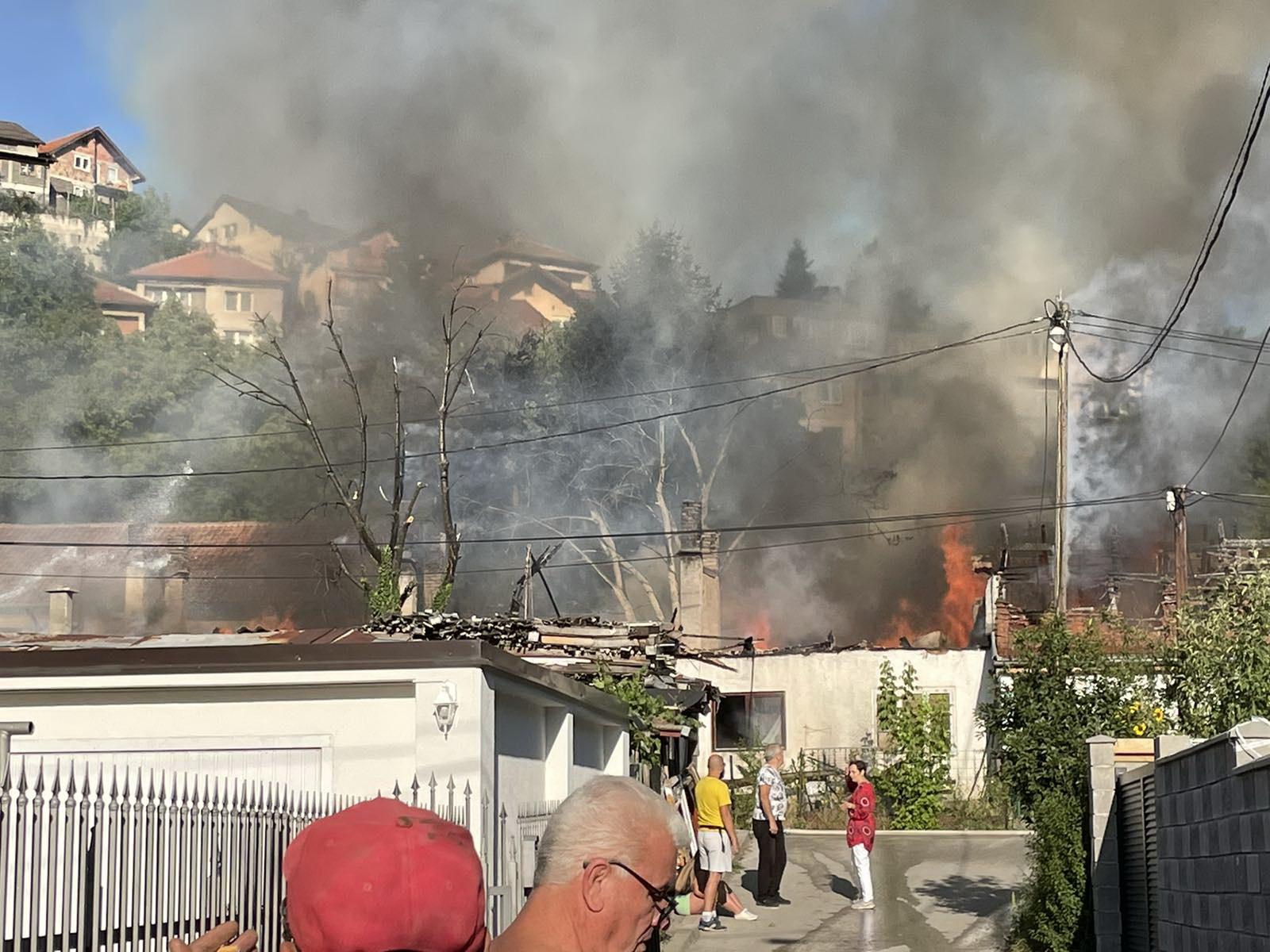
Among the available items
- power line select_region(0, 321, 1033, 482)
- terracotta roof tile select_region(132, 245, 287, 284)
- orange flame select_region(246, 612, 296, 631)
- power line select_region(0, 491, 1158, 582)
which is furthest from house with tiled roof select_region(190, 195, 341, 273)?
orange flame select_region(246, 612, 296, 631)

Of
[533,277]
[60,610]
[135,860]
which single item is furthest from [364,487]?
[135,860]

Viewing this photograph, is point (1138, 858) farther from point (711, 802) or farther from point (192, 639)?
point (192, 639)

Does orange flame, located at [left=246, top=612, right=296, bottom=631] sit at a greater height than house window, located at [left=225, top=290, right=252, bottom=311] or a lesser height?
lesser

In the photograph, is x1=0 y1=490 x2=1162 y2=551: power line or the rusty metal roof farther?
x1=0 y1=490 x2=1162 y2=551: power line

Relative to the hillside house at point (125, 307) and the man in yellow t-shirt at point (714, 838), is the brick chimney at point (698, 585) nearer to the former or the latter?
the man in yellow t-shirt at point (714, 838)

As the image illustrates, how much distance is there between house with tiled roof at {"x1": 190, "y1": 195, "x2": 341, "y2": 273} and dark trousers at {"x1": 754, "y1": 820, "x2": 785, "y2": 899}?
55174mm

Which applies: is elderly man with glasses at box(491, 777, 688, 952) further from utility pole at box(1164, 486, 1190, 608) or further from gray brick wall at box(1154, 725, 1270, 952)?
utility pole at box(1164, 486, 1190, 608)

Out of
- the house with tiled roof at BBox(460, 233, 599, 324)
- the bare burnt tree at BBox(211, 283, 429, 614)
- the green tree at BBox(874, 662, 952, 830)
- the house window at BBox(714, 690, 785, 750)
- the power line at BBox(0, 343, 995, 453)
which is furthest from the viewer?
the house with tiled roof at BBox(460, 233, 599, 324)

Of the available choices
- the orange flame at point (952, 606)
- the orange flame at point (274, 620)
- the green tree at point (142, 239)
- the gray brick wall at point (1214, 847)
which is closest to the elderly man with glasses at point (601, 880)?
the gray brick wall at point (1214, 847)

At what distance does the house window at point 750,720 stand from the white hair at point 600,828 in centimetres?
2793

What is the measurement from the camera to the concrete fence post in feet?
34.2

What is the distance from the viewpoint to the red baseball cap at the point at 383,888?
2131mm

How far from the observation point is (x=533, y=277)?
211ft

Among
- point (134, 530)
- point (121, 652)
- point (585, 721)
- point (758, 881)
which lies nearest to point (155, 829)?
point (121, 652)
